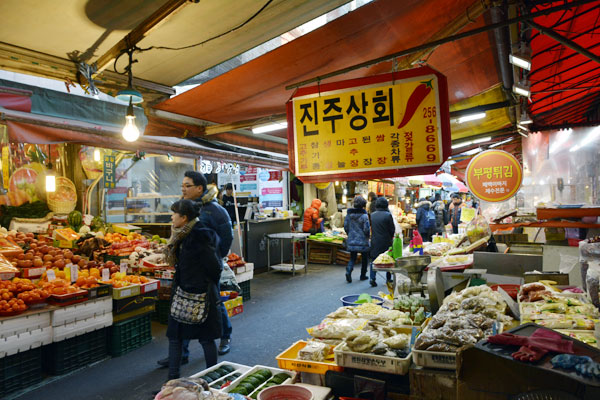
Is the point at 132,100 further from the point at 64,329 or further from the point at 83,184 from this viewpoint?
the point at 83,184

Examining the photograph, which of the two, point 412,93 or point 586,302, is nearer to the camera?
point 586,302

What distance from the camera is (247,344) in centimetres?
541

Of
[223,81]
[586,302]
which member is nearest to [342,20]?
[223,81]

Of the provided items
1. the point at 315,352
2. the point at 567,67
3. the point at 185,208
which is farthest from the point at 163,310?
the point at 567,67

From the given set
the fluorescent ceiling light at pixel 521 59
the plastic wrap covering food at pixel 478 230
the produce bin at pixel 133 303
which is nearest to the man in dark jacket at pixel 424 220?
the plastic wrap covering food at pixel 478 230

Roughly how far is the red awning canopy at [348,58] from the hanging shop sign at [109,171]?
508 cm

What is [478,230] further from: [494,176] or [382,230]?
[382,230]

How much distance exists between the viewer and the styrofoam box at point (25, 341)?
13.3 feet

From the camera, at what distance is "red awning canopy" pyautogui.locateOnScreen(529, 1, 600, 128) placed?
4.99m

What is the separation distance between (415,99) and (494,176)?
3.68 metres

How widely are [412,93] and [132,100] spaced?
3.18 m

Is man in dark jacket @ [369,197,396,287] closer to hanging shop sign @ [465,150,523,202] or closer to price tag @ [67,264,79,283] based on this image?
hanging shop sign @ [465,150,523,202]

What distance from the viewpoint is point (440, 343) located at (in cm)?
228

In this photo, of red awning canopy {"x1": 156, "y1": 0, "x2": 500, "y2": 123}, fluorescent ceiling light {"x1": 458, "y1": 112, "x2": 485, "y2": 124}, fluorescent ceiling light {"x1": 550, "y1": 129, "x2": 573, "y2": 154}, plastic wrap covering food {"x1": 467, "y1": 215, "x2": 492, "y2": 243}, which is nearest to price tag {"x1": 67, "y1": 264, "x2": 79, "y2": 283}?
red awning canopy {"x1": 156, "y1": 0, "x2": 500, "y2": 123}
